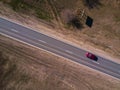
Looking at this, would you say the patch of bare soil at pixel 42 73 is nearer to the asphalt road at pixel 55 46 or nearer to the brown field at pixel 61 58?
the brown field at pixel 61 58

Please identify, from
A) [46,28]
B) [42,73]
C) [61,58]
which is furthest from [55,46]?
[42,73]

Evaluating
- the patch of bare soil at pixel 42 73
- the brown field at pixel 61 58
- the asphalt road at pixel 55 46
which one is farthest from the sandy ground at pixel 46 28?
the patch of bare soil at pixel 42 73

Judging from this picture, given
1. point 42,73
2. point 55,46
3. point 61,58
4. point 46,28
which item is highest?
point 46,28

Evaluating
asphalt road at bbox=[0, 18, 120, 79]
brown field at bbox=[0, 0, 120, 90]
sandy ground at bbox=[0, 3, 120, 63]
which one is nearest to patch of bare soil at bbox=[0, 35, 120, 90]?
brown field at bbox=[0, 0, 120, 90]

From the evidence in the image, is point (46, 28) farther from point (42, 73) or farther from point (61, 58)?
point (42, 73)

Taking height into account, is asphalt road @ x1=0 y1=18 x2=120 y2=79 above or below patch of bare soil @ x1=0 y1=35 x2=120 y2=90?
above

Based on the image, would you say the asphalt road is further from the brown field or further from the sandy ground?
the brown field

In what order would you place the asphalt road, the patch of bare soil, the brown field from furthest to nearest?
the asphalt road
the patch of bare soil
the brown field
